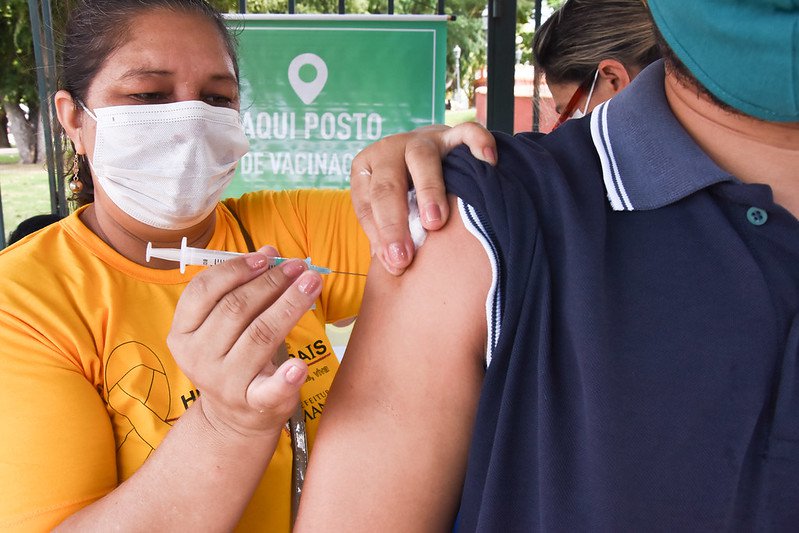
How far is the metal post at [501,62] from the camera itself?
12.0 feet

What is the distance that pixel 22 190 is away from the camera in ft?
30.4

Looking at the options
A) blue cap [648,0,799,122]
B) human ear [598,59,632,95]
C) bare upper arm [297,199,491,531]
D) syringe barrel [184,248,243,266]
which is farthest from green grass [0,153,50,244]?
blue cap [648,0,799,122]

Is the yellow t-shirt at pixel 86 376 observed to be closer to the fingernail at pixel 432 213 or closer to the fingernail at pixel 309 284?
the fingernail at pixel 309 284

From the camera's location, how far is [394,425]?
0.83 metres

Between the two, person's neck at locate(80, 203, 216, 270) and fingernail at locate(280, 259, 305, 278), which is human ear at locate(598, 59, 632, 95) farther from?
fingernail at locate(280, 259, 305, 278)

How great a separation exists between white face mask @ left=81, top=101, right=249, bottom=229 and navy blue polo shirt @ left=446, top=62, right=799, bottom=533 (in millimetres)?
1138

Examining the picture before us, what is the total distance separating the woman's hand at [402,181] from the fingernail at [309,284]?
158 millimetres

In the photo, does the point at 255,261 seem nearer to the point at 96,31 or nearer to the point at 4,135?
the point at 96,31

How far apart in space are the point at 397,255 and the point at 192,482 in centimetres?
61

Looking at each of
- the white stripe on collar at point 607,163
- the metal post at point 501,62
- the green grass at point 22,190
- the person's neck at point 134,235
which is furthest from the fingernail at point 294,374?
the green grass at point 22,190

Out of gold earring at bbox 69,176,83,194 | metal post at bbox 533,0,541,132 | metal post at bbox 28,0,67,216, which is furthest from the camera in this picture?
metal post at bbox 533,0,541,132

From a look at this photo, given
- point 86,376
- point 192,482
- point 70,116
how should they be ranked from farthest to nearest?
1. point 70,116
2. point 86,376
3. point 192,482

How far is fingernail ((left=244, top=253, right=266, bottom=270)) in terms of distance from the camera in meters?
1.14

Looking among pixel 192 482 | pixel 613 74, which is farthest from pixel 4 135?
pixel 192 482
